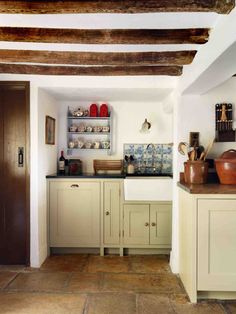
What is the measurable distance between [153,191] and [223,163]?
1.02 metres

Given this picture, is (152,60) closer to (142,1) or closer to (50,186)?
(142,1)

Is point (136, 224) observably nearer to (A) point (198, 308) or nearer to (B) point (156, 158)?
(B) point (156, 158)

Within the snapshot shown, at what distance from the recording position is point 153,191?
3.62 metres

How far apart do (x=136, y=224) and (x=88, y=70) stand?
1891 mm

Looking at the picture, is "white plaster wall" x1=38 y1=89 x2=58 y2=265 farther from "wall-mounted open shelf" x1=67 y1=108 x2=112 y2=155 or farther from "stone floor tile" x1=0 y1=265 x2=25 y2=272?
"wall-mounted open shelf" x1=67 y1=108 x2=112 y2=155

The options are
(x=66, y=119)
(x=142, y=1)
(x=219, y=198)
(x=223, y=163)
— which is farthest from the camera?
(x=66, y=119)

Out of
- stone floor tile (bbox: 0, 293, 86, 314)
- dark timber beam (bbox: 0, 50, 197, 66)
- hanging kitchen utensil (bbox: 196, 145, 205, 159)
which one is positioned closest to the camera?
stone floor tile (bbox: 0, 293, 86, 314)

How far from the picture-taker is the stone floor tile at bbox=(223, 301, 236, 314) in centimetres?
244

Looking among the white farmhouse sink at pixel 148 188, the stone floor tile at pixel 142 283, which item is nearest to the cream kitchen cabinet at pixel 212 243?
the stone floor tile at pixel 142 283

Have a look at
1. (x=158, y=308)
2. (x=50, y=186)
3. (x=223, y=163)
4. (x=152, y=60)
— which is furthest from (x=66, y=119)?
(x=158, y=308)

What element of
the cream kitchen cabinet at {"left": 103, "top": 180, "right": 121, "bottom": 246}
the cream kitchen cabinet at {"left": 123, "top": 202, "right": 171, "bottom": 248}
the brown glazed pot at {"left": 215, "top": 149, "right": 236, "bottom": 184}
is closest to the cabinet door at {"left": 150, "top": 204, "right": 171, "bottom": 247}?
the cream kitchen cabinet at {"left": 123, "top": 202, "right": 171, "bottom": 248}

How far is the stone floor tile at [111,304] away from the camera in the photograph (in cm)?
241

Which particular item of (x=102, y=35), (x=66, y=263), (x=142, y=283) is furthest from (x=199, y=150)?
(x=66, y=263)

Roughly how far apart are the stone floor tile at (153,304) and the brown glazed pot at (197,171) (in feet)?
3.58
